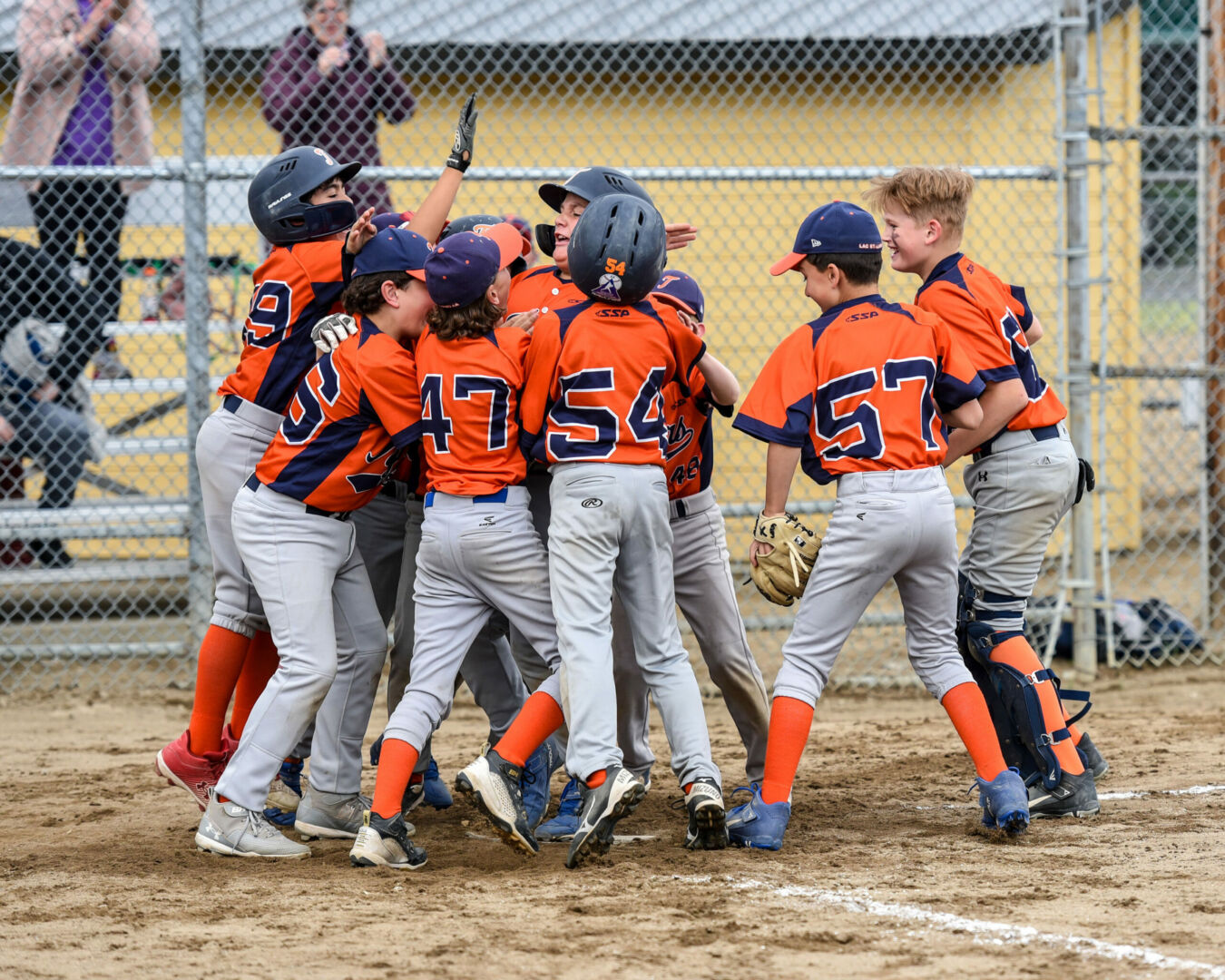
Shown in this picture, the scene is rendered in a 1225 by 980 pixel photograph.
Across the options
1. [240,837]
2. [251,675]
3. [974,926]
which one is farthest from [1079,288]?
[240,837]

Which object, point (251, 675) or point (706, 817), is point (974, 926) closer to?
point (706, 817)

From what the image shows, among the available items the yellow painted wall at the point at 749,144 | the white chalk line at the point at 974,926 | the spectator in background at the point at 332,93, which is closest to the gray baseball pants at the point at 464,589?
the white chalk line at the point at 974,926

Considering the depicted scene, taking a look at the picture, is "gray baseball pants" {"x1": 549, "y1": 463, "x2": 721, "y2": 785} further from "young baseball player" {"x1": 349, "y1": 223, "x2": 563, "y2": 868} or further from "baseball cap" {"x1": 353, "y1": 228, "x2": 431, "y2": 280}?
"baseball cap" {"x1": 353, "y1": 228, "x2": 431, "y2": 280}

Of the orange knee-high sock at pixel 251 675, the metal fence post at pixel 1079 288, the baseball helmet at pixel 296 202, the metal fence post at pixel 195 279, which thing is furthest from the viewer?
the metal fence post at pixel 1079 288

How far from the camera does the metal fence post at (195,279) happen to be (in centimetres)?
638

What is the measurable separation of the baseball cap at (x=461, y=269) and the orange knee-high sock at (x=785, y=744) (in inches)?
59.0

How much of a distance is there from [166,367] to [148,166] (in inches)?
117

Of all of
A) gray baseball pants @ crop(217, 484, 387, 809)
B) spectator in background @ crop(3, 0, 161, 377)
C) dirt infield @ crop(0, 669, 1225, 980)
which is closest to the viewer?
dirt infield @ crop(0, 669, 1225, 980)

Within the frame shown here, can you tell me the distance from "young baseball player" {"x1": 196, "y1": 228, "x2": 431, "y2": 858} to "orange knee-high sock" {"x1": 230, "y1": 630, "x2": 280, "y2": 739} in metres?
0.45

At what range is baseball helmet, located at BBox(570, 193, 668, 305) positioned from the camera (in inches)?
148

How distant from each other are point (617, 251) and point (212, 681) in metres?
1.91

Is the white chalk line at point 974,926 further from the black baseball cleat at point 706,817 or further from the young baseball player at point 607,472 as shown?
the young baseball player at point 607,472

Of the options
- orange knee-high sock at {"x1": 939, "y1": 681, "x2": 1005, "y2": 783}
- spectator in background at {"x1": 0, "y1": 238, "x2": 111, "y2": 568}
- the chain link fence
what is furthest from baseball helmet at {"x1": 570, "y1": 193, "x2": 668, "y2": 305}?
spectator in background at {"x1": 0, "y1": 238, "x2": 111, "y2": 568}

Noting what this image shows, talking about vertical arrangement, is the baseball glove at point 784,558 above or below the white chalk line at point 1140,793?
above
